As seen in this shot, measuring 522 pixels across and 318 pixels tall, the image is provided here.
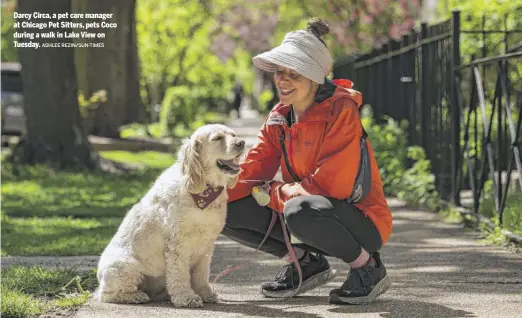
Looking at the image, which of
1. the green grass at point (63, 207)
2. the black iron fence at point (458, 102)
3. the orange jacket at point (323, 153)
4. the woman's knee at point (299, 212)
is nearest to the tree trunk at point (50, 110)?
the green grass at point (63, 207)

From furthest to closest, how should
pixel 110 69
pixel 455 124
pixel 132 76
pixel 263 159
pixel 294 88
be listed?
1. pixel 132 76
2. pixel 110 69
3. pixel 455 124
4. pixel 263 159
5. pixel 294 88

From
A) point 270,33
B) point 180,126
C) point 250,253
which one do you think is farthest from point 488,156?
point 270,33

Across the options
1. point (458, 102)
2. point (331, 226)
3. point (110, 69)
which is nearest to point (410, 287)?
point (331, 226)

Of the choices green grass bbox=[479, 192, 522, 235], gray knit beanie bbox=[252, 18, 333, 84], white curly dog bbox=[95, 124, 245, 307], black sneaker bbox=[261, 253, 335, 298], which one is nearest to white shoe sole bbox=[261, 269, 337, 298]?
black sneaker bbox=[261, 253, 335, 298]

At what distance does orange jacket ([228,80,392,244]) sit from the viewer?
6418 millimetres

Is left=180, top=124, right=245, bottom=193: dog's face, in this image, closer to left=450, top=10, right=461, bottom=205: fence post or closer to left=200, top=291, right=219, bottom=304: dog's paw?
left=200, top=291, right=219, bottom=304: dog's paw

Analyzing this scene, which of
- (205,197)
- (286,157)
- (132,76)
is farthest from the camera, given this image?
(132,76)

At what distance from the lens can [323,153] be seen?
21.2 feet

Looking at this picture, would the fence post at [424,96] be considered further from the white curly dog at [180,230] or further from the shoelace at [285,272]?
the white curly dog at [180,230]

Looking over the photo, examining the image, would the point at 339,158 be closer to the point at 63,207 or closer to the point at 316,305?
the point at 316,305

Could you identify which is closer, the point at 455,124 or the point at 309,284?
the point at 309,284

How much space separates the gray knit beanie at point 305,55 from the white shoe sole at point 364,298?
126 cm

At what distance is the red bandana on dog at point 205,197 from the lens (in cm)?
635

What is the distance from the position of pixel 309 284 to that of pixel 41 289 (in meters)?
1.74
